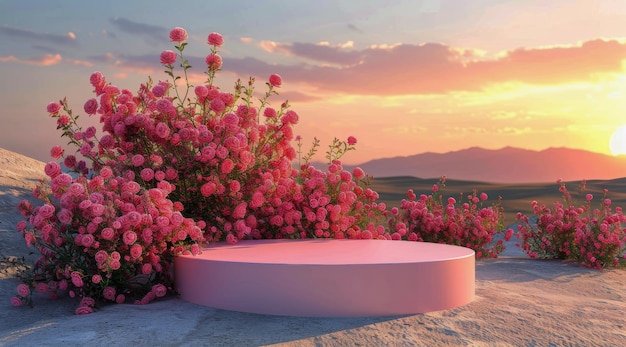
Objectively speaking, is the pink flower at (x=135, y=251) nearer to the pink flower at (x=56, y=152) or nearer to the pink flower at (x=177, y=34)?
the pink flower at (x=56, y=152)

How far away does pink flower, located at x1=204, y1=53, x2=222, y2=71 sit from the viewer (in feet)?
20.2

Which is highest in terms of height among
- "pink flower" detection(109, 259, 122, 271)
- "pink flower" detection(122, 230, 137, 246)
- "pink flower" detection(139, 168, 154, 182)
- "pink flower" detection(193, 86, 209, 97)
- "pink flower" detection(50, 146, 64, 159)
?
"pink flower" detection(193, 86, 209, 97)

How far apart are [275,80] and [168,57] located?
114 centimetres

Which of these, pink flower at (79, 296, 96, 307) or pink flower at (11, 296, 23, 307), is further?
pink flower at (11, 296, 23, 307)

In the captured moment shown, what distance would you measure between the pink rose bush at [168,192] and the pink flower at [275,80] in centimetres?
1

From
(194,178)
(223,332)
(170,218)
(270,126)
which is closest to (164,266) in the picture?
(170,218)

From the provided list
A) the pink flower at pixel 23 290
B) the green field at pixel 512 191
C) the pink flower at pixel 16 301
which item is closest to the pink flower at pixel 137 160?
the pink flower at pixel 23 290

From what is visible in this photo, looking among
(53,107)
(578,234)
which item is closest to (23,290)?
(53,107)

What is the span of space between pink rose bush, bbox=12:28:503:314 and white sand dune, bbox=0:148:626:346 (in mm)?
316

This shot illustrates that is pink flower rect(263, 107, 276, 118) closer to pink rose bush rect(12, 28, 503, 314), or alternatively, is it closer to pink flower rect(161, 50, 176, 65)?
pink rose bush rect(12, 28, 503, 314)

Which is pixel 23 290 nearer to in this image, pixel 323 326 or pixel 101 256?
pixel 101 256

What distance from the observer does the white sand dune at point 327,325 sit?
396cm

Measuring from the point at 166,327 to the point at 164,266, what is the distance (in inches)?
51.2

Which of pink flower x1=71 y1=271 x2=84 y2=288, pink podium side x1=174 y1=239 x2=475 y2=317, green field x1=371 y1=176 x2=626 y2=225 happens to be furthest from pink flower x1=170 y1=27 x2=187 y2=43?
green field x1=371 y1=176 x2=626 y2=225
